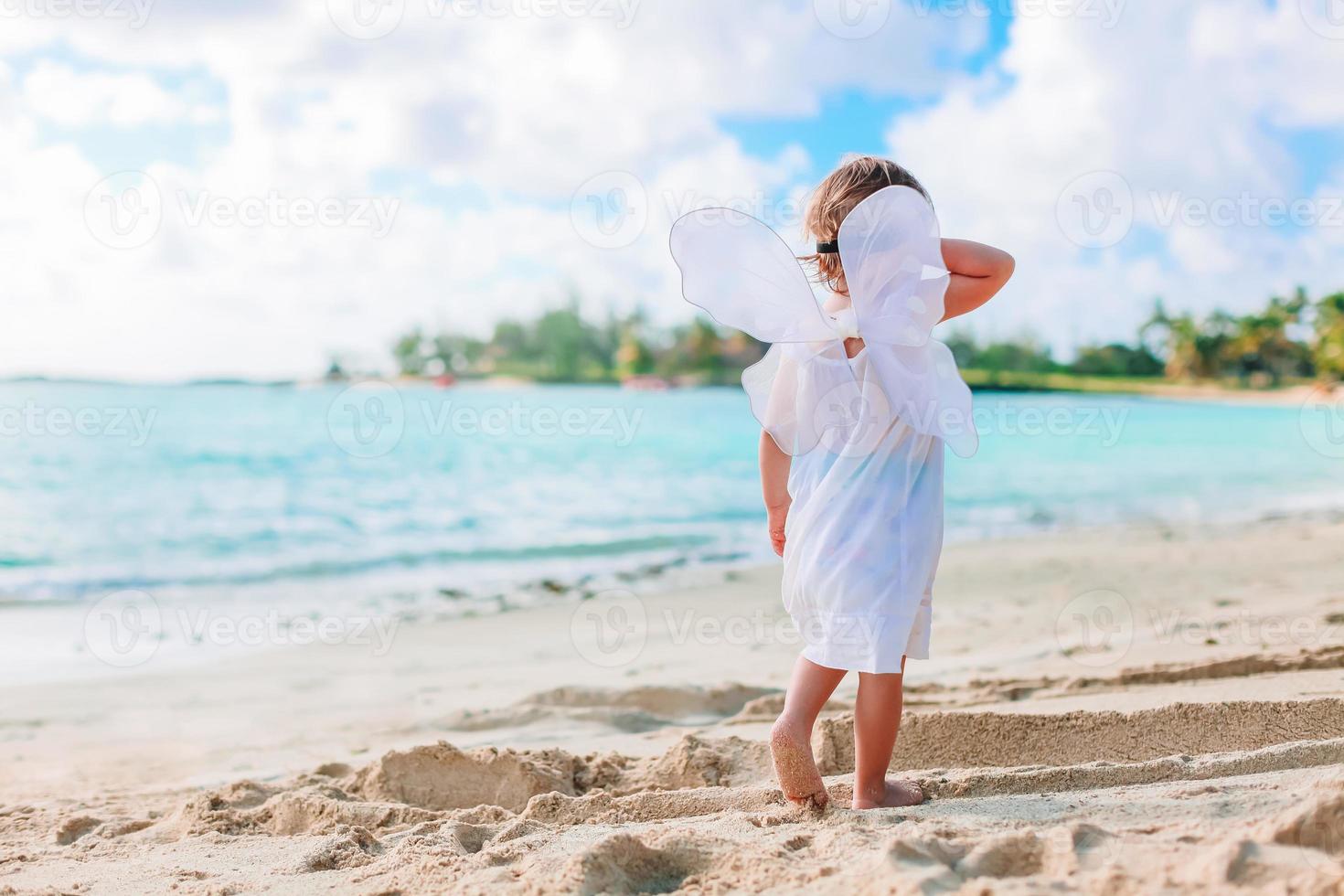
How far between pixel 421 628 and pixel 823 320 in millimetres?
4469

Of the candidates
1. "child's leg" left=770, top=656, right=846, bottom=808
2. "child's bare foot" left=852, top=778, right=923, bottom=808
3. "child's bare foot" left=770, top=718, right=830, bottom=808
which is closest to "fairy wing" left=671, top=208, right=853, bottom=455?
"child's leg" left=770, top=656, right=846, bottom=808

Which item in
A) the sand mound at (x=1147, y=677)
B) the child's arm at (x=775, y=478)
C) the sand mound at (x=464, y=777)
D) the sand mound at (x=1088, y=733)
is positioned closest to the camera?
the child's arm at (x=775, y=478)

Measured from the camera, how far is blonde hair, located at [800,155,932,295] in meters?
2.24

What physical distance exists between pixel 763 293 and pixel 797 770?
106cm

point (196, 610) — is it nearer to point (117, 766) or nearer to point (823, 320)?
point (117, 766)

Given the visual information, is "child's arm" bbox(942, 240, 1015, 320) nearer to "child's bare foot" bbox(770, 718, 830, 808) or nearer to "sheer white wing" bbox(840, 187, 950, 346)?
"sheer white wing" bbox(840, 187, 950, 346)

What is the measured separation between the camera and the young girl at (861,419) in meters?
2.09

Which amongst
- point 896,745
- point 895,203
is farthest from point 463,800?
point 895,203

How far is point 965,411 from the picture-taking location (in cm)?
211

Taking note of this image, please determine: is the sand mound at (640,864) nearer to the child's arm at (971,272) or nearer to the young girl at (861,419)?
the young girl at (861,419)

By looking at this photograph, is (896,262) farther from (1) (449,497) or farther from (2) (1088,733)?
(1) (449,497)

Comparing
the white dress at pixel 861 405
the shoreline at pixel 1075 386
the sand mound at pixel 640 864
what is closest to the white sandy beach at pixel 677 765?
the sand mound at pixel 640 864

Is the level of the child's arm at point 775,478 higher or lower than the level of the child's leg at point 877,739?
higher

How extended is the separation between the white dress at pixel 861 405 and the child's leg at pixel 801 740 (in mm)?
68
